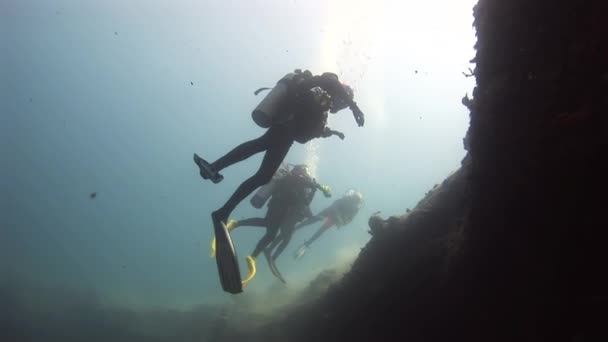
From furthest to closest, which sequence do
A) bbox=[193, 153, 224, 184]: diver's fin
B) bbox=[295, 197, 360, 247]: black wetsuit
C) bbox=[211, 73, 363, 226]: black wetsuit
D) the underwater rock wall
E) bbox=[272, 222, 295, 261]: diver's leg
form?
bbox=[295, 197, 360, 247]: black wetsuit, bbox=[272, 222, 295, 261]: diver's leg, bbox=[211, 73, 363, 226]: black wetsuit, bbox=[193, 153, 224, 184]: diver's fin, the underwater rock wall

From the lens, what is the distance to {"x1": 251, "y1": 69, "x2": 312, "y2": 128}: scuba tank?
513 centimetres

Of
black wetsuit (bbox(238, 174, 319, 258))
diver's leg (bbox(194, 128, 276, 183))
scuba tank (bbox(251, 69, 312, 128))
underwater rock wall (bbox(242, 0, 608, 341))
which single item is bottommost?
underwater rock wall (bbox(242, 0, 608, 341))

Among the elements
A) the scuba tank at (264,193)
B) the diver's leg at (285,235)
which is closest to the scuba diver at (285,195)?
the scuba tank at (264,193)

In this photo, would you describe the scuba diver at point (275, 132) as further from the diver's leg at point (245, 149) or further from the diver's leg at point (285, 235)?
the diver's leg at point (285, 235)

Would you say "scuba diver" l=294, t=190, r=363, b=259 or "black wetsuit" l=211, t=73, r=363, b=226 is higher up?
"scuba diver" l=294, t=190, r=363, b=259

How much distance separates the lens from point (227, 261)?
485 cm

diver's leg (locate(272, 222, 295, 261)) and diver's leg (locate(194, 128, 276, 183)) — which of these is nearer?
diver's leg (locate(194, 128, 276, 183))

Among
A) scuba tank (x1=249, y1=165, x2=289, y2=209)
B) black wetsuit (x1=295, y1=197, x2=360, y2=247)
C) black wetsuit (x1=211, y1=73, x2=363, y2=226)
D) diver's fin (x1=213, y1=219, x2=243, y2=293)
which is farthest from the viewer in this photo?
black wetsuit (x1=295, y1=197, x2=360, y2=247)

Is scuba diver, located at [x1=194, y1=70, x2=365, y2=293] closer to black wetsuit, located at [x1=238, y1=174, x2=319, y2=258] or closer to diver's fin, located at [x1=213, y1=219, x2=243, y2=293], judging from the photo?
diver's fin, located at [x1=213, y1=219, x2=243, y2=293]

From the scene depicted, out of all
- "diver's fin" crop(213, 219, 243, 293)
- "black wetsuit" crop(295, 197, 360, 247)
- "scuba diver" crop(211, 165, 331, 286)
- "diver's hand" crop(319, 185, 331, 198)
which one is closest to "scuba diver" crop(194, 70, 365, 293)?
"diver's fin" crop(213, 219, 243, 293)

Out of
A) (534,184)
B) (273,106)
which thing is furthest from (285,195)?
(534,184)

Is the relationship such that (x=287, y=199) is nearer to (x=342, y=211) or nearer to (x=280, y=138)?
(x=280, y=138)

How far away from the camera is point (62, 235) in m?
111

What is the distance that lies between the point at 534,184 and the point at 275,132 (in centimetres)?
369
